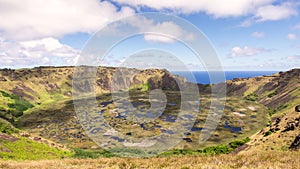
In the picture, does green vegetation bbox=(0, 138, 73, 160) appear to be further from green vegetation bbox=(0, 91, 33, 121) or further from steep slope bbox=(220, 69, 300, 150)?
green vegetation bbox=(0, 91, 33, 121)

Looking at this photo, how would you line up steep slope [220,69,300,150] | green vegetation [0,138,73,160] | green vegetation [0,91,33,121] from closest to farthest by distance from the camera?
steep slope [220,69,300,150] < green vegetation [0,138,73,160] < green vegetation [0,91,33,121]

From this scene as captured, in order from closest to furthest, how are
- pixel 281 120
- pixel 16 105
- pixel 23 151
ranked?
1. pixel 23 151
2. pixel 281 120
3. pixel 16 105

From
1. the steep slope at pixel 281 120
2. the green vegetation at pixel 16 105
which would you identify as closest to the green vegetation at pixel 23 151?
the steep slope at pixel 281 120

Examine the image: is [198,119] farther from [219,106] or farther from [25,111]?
[25,111]

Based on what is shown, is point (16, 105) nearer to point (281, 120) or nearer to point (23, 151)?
point (23, 151)

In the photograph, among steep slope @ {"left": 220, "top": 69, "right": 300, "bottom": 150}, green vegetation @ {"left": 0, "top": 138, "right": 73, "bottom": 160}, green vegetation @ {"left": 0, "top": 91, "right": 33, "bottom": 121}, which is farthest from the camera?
green vegetation @ {"left": 0, "top": 91, "right": 33, "bottom": 121}

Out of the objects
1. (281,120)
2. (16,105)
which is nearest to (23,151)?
(281,120)

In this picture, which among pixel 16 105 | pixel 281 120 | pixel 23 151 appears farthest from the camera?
pixel 16 105

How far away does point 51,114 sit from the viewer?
16462 centimetres

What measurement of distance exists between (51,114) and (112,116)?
5268cm

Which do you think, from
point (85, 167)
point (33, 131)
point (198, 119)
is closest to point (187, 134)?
point (198, 119)

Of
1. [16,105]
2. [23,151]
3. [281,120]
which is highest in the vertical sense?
[281,120]

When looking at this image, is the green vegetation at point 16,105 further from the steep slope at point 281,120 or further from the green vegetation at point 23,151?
the steep slope at point 281,120

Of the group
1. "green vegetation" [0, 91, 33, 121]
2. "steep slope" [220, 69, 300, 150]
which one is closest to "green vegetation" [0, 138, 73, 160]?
"steep slope" [220, 69, 300, 150]
